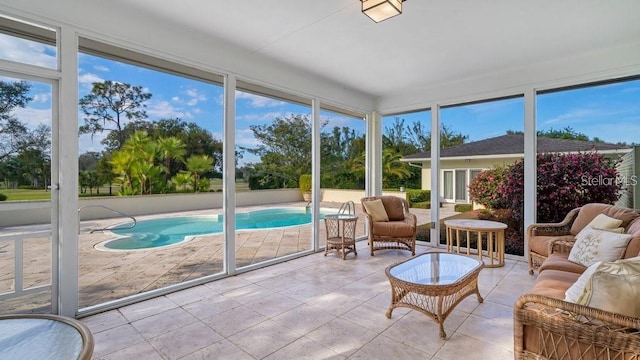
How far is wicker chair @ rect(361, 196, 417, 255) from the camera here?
15.7 feet

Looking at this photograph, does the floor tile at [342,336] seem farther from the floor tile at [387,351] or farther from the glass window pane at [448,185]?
the glass window pane at [448,185]

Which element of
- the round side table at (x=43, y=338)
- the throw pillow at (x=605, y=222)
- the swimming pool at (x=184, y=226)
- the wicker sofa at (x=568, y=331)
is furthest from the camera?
the swimming pool at (x=184, y=226)

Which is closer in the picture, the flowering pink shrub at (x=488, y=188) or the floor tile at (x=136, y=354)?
the floor tile at (x=136, y=354)

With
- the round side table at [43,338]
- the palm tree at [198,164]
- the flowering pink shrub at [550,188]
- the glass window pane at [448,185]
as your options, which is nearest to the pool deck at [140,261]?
the glass window pane at [448,185]

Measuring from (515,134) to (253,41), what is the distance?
4081 mm

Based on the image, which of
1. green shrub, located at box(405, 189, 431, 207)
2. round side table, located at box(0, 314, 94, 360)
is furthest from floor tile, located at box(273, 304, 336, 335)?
green shrub, located at box(405, 189, 431, 207)

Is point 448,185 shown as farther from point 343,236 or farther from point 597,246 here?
point 597,246

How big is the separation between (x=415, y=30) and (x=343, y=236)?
2.96 metres

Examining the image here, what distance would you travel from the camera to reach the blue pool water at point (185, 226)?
638cm

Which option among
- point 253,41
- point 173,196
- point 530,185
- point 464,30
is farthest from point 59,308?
point 173,196

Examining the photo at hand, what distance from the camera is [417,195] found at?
6.02m

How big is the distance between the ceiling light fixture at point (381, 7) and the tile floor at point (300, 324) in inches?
104

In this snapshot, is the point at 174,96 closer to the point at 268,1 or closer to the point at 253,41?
the point at 253,41

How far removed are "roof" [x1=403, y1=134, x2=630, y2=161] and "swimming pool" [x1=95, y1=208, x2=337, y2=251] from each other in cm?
409
